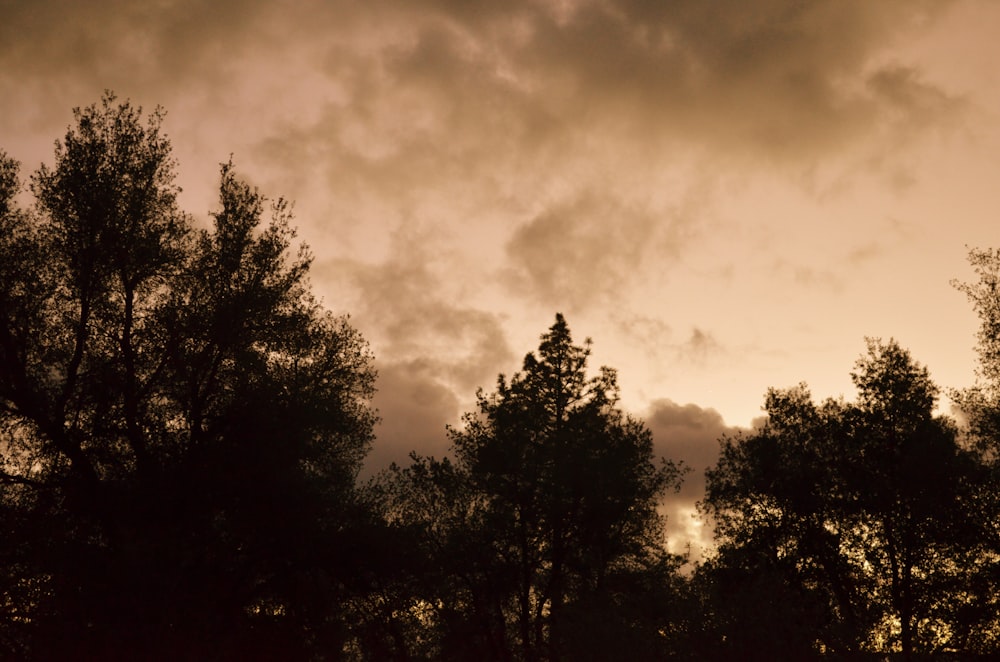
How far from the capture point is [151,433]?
77.9ft

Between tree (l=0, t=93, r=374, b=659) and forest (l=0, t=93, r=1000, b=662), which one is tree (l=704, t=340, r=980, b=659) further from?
tree (l=0, t=93, r=374, b=659)

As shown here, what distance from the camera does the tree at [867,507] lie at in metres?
35.1

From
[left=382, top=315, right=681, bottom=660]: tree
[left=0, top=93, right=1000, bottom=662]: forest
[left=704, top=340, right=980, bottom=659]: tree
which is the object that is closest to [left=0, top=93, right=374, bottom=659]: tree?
[left=0, top=93, right=1000, bottom=662]: forest

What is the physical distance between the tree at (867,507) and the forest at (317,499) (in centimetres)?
14

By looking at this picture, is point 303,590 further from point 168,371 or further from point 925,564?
point 925,564

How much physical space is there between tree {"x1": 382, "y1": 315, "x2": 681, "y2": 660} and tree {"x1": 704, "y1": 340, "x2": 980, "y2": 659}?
281 inches

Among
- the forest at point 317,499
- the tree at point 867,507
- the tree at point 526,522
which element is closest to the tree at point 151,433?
the forest at point 317,499

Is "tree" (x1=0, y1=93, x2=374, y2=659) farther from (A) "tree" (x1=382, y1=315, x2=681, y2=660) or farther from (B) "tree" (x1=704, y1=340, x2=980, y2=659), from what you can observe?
(B) "tree" (x1=704, y1=340, x2=980, y2=659)

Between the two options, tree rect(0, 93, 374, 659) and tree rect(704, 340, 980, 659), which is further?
tree rect(704, 340, 980, 659)

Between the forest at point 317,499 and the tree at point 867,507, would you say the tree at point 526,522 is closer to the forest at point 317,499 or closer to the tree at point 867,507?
the forest at point 317,499

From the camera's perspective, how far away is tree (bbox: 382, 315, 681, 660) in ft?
118

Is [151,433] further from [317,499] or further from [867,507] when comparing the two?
[867,507]

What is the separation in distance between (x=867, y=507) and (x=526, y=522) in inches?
788

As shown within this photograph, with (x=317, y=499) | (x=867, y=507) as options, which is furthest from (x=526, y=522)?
(x=867, y=507)
